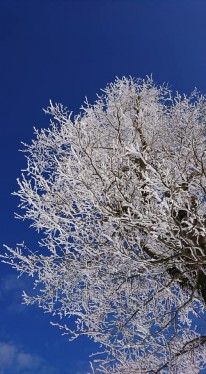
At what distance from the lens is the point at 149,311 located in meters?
8.13

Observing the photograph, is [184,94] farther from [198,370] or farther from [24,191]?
[198,370]

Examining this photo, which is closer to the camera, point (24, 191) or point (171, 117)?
point (24, 191)

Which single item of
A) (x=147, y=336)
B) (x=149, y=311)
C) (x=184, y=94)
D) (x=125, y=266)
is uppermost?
(x=184, y=94)

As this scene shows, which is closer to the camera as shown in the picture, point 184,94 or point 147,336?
point 147,336

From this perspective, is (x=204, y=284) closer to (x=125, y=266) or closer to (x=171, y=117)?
(x=125, y=266)

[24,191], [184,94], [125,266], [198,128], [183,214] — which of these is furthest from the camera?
[184,94]

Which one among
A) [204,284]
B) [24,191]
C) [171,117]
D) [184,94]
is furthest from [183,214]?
[184,94]

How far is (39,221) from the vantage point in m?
7.37

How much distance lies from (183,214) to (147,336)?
92.3 inches

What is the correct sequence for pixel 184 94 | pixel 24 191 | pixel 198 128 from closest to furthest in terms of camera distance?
pixel 24 191 → pixel 198 128 → pixel 184 94

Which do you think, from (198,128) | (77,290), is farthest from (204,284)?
(198,128)

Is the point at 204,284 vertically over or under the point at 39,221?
under

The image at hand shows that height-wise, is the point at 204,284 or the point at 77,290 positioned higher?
the point at 77,290

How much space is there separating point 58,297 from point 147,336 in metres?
2.11
